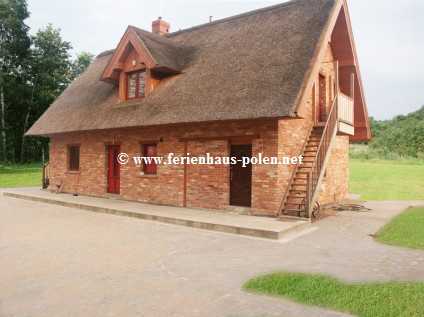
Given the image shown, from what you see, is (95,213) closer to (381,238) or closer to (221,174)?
(221,174)

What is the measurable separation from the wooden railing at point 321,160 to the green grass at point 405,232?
2.04 m

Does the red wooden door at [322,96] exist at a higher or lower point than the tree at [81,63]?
lower

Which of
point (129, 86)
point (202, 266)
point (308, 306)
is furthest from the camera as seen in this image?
point (129, 86)

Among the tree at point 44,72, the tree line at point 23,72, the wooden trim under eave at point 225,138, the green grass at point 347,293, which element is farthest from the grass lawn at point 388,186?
the tree at point 44,72

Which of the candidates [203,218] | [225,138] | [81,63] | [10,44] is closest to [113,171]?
[225,138]

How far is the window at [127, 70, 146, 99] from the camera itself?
14944 millimetres

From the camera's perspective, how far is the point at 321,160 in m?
11.4

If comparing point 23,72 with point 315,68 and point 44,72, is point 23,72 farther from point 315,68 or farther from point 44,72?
point 315,68

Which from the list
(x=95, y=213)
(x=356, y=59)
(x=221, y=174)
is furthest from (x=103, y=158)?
(x=356, y=59)

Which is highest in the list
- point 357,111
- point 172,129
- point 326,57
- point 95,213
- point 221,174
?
point 326,57

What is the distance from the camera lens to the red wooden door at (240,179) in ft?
37.6

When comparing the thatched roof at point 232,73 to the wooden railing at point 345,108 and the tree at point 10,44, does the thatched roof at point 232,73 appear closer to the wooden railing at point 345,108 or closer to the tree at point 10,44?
the wooden railing at point 345,108

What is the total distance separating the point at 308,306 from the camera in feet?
14.5

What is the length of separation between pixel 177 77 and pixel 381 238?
9158 mm
